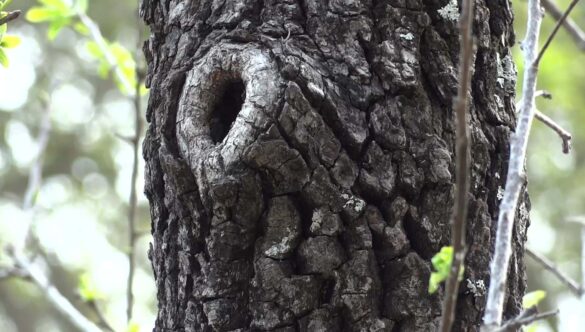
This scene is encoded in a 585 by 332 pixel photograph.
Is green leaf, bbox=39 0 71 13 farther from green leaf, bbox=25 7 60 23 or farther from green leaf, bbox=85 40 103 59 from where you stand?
green leaf, bbox=85 40 103 59

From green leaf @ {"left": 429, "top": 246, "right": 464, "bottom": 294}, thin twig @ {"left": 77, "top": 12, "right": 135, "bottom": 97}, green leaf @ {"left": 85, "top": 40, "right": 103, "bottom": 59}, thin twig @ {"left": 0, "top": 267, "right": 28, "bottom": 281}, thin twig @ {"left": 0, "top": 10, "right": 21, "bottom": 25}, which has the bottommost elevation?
green leaf @ {"left": 429, "top": 246, "right": 464, "bottom": 294}

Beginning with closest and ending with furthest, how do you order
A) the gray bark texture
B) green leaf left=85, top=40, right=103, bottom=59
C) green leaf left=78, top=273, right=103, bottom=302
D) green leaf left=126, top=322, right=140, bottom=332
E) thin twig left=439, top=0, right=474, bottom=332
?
1. thin twig left=439, top=0, right=474, bottom=332
2. the gray bark texture
3. green leaf left=126, top=322, right=140, bottom=332
4. green leaf left=78, top=273, right=103, bottom=302
5. green leaf left=85, top=40, right=103, bottom=59

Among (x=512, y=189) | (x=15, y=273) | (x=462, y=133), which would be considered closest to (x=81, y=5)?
(x=15, y=273)

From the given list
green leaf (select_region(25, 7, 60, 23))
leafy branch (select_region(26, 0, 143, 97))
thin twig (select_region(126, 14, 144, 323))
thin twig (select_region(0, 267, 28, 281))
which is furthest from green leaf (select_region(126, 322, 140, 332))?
green leaf (select_region(25, 7, 60, 23))

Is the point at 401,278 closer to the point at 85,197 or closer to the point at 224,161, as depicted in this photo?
the point at 224,161

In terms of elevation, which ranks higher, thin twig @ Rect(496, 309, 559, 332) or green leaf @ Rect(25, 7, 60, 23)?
green leaf @ Rect(25, 7, 60, 23)

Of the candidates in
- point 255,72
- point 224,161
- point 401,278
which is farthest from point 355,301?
A: point 255,72

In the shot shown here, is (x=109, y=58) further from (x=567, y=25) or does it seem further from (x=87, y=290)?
(x=567, y=25)
